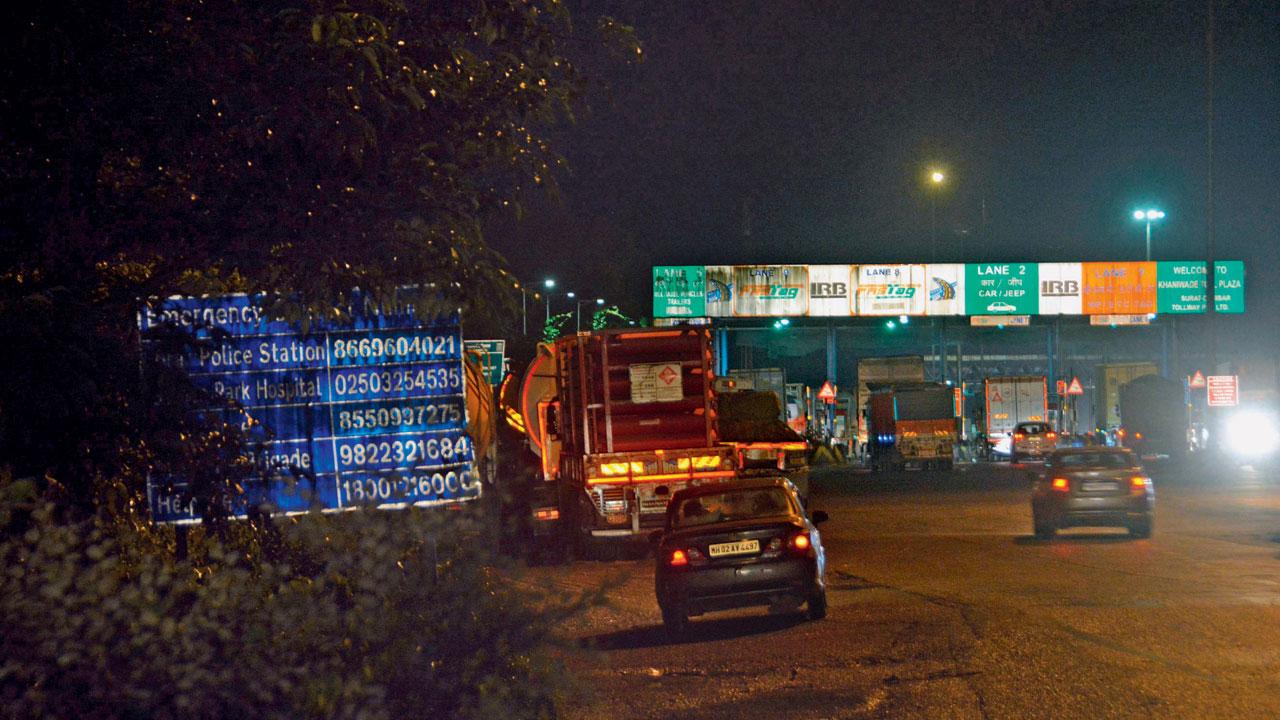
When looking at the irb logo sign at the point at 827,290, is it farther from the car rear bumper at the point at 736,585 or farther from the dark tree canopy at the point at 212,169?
the dark tree canopy at the point at 212,169

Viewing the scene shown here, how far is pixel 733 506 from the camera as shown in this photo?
13961 millimetres

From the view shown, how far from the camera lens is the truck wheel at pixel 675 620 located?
13.1m

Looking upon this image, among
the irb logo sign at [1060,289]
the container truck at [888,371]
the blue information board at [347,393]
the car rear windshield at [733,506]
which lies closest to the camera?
the blue information board at [347,393]

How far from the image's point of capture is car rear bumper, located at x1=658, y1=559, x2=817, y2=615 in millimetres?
13016

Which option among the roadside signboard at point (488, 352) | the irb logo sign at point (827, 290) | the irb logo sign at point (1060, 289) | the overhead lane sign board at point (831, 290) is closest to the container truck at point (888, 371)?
the overhead lane sign board at point (831, 290)

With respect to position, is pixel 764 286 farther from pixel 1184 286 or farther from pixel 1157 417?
pixel 1184 286

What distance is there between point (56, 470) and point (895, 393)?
1827 inches

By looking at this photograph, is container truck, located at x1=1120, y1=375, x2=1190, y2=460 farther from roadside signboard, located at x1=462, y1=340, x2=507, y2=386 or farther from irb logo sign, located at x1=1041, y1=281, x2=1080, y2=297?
roadside signboard, located at x1=462, y1=340, x2=507, y2=386

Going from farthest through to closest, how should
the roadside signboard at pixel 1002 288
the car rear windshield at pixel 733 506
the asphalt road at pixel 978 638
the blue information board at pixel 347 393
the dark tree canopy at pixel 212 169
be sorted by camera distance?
1. the roadside signboard at pixel 1002 288
2. the car rear windshield at pixel 733 506
3. the asphalt road at pixel 978 638
4. the blue information board at pixel 347 393
5. the dark tree canopy at pixel 212 169

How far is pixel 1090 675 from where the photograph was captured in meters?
10.0

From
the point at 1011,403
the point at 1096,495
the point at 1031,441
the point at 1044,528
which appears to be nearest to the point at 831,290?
the point at 1011,403

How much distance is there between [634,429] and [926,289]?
126 ft

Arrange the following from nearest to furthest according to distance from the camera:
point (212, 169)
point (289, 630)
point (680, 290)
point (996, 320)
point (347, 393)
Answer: point (289, 630), point (212, 169), point (347, 393), point (680, 290), point (996, 320)

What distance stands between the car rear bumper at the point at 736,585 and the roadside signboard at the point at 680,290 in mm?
44259
